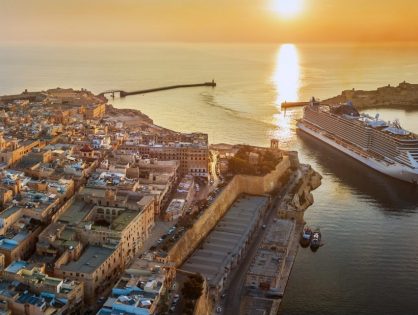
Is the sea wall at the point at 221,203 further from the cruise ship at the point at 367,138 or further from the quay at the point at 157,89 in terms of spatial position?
the quay at the point at 157,89

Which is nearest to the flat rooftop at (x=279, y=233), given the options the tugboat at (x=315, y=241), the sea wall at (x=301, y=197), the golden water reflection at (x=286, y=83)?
Result: the sea wall at (x=301, y=197)

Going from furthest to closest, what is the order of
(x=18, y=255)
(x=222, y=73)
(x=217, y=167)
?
(x=222, y=73) < (x=217, y=167) < (x=18, y=255)

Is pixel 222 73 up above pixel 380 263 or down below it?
above

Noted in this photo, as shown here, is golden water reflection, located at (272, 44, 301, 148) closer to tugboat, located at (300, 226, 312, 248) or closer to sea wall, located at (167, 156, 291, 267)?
sea wall, located at (167, 156, 291, 267)

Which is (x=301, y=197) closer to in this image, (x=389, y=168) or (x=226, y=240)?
(x=226, y=240)

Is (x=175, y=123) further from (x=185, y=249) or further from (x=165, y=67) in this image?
(x=165, y=67)

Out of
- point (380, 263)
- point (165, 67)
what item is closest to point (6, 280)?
Answer: point (380, 263)
